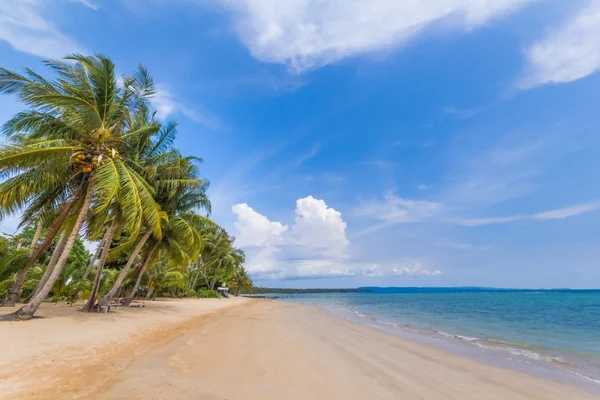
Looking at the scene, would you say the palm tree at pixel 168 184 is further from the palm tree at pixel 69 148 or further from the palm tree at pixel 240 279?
the palm tree at pixel 240 279

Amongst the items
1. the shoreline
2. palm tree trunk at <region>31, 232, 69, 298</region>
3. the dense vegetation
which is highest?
the dense vegetation

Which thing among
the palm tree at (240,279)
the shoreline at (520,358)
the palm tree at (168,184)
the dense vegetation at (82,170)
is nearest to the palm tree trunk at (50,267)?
the dense vegetation at (82,170)

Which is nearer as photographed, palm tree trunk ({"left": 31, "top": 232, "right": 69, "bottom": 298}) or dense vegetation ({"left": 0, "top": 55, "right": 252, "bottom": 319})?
dense vegetation ({"left": 0, "top": 55, "right": 252, "bottom": 319})

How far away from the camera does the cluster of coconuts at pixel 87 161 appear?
11.4 metres

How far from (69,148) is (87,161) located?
1.49 metres

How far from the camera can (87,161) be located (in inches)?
465

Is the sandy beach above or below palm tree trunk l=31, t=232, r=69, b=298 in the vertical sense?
below

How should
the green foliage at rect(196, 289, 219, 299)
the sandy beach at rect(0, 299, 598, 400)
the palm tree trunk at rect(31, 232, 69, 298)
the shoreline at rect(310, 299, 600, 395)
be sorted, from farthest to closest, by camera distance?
the green foliage at rect(196, 289, 219, 299) → the palm tree trunk at rect(31, 232, 69, 298) → the shoreline at rect(310, 299, 600, 395) → the sandy beach at rect(0, 299, 598, 400)

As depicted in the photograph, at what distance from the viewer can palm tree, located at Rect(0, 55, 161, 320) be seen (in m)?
10.1

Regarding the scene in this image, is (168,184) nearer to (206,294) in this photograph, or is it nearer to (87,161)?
(87,161)

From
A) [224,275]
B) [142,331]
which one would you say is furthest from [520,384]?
[224,275]

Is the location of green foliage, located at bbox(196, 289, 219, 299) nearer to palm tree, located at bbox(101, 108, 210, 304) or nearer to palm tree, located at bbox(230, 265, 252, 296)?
palm tree, located at bbox(230, 265, 252, 296)

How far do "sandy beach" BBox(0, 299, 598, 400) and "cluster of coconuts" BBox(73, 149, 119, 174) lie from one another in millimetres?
5333

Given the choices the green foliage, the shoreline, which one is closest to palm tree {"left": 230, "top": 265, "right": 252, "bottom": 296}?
the green foliage
